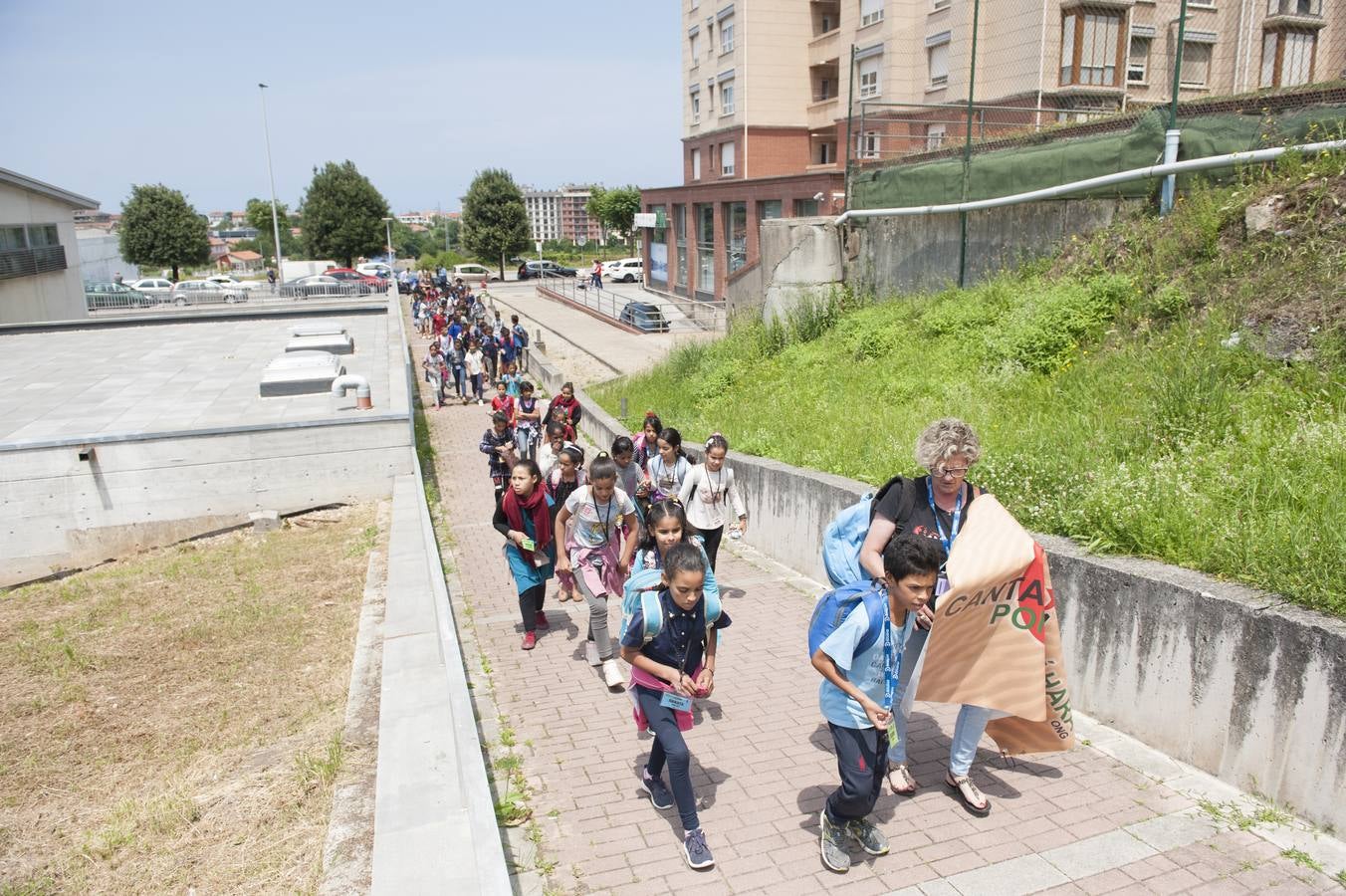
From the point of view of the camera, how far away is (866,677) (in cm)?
395

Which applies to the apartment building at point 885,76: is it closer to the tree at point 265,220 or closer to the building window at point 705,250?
the building window at point 705,250

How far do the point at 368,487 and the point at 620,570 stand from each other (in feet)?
28.3

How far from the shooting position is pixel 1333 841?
13.4 feet

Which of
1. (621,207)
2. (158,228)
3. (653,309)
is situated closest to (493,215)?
(621,207)

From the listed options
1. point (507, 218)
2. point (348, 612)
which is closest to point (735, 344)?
point (348, 612)

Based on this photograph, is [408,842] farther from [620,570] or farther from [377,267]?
[377,267]

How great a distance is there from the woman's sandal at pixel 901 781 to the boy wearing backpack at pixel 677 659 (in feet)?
3.67

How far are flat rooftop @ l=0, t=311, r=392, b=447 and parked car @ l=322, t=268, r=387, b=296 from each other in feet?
55.0

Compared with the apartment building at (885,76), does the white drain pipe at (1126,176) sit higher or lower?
lower

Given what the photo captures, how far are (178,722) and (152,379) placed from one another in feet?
46.2

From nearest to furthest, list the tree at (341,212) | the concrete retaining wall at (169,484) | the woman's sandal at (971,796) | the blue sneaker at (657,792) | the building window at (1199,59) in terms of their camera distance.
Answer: the woman's sandal at (971,796), the blue sneaker at (657,792), the concrete retaining wall at (169,484), the building window at (1199,59), the tree at (341,212)

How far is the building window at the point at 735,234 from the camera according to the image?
116 feet

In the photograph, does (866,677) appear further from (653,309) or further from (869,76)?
(869,76)

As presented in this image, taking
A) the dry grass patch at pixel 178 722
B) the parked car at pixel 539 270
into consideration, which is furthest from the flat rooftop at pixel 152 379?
the parked car at pixel 539 270
